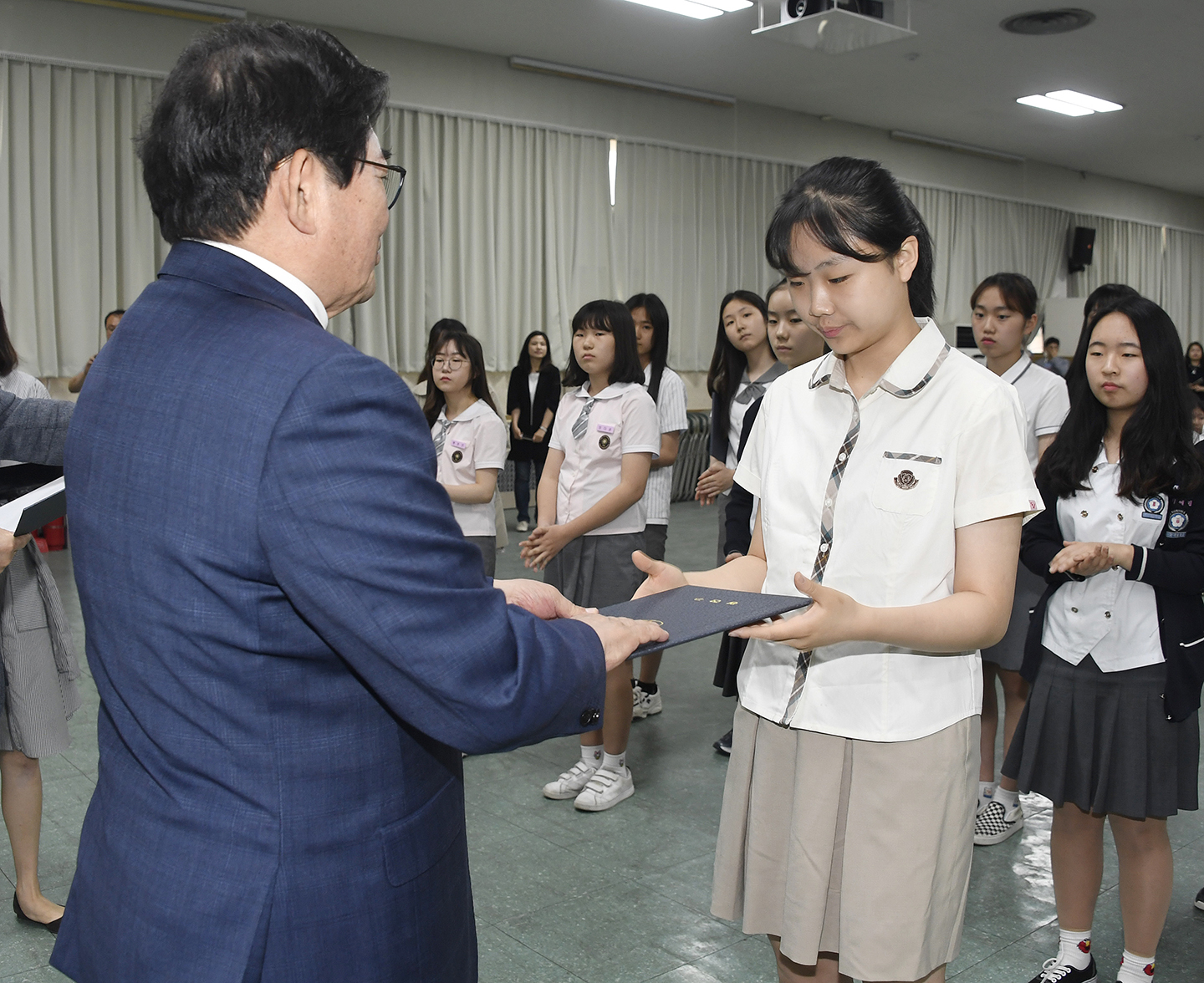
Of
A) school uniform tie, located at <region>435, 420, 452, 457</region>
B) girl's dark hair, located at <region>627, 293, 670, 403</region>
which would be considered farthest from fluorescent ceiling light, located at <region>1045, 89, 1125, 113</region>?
school uniform tie, located at <region>435, 420, 452, 457</region>

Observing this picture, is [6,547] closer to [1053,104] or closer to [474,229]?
[474,229]

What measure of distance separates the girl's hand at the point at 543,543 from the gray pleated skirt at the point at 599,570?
0.44ft

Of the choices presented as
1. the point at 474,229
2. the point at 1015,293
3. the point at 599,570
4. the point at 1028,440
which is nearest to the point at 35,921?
the point at 599,570

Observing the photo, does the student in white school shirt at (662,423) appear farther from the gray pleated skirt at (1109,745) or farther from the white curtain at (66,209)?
the white curtain at (66,209)

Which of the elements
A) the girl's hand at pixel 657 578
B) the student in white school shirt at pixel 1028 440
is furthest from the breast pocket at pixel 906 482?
the student in white school shirt at pixel 1028 440

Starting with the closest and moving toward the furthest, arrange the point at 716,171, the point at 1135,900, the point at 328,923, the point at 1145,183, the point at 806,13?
1. the point at 328,923
2. the point at 1135,900
3. the point at 806,13
4. the point at 716,171
5. the point at 1145,183

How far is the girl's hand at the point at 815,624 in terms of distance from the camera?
1.30m

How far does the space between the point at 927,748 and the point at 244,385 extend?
105 cm

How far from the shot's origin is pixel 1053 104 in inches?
402

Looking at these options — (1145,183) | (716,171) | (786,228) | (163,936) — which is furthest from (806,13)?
(1145,183)

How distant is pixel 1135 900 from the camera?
2.17 metres

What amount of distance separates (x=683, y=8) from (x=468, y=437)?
5.05 metres

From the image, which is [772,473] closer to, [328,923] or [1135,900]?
[328,923]

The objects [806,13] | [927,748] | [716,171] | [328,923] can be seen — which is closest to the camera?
[328,923]
